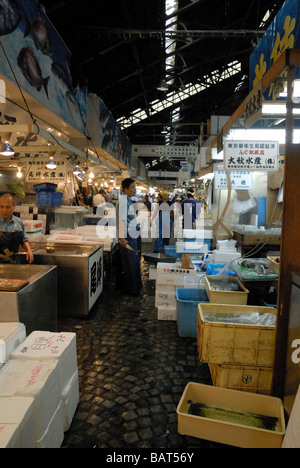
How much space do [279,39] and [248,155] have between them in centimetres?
194

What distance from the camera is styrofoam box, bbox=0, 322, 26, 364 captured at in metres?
2.46

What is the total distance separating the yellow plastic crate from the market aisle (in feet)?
0.44

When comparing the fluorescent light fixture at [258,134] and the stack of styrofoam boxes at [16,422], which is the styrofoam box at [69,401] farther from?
the fluorescent light fixture at [258,134]

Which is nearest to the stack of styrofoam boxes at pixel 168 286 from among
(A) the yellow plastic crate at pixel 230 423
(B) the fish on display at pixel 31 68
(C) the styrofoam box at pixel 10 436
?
(A) the yellow plastic crate at pixel 230 423

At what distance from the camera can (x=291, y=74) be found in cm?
267

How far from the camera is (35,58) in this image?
20.7 ft

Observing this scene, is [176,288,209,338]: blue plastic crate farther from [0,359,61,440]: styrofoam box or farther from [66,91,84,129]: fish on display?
[66,91,84,129]: fish on display

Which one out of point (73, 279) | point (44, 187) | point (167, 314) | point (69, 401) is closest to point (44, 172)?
point (44, 187)

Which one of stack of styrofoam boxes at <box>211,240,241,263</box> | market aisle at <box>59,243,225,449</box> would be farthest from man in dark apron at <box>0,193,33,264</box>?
stack of styrofoam boxes at <box>211,240,241,263</box>

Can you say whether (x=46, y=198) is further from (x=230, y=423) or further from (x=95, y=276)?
(x=230, y=423)

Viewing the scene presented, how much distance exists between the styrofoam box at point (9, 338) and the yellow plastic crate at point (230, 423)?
1.66 meters

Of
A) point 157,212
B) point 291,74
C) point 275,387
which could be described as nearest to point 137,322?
point 275,387

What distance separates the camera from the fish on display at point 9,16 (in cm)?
497
